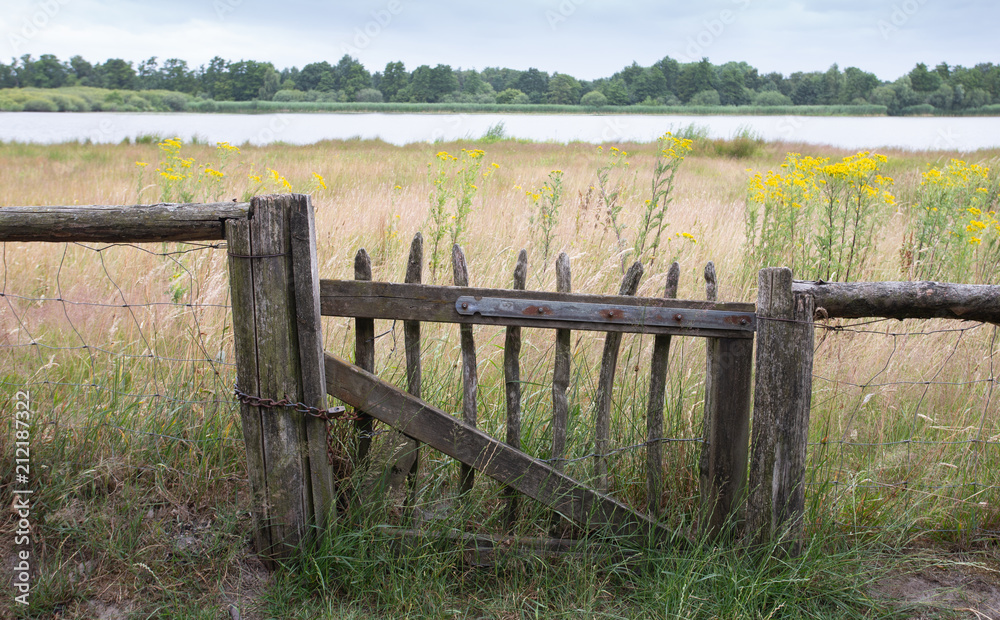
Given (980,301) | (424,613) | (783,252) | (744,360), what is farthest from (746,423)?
(783,252)

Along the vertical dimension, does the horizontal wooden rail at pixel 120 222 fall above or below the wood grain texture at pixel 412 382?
above

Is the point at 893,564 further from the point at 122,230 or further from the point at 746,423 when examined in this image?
the point at 122,230

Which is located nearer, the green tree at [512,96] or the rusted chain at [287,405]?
the rusted chain at [287,405]

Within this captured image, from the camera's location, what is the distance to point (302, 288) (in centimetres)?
201

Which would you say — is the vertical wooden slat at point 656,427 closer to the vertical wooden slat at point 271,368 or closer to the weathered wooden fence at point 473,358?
the weathered wooden fence at point 473,358

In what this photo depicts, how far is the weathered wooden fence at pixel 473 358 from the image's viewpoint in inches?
79.4

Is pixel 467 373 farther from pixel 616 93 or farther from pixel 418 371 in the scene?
pixel 616 93

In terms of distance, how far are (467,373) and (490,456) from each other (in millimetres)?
315

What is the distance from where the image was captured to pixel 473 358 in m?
2.26

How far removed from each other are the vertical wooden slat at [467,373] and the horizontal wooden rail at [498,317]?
3.9 inches

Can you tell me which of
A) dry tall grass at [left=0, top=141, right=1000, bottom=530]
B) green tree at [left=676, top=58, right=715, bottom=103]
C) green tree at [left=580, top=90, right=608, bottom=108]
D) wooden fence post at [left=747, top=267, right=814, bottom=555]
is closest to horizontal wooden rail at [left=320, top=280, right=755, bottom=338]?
wooden fence post at [left=747, top=267, right=814, bottom=555]

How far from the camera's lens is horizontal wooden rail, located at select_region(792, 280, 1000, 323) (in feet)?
6.91

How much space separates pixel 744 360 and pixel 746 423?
0.24 metres

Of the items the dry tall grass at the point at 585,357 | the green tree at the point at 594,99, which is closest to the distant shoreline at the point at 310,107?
the green tree at the point at 594,99
